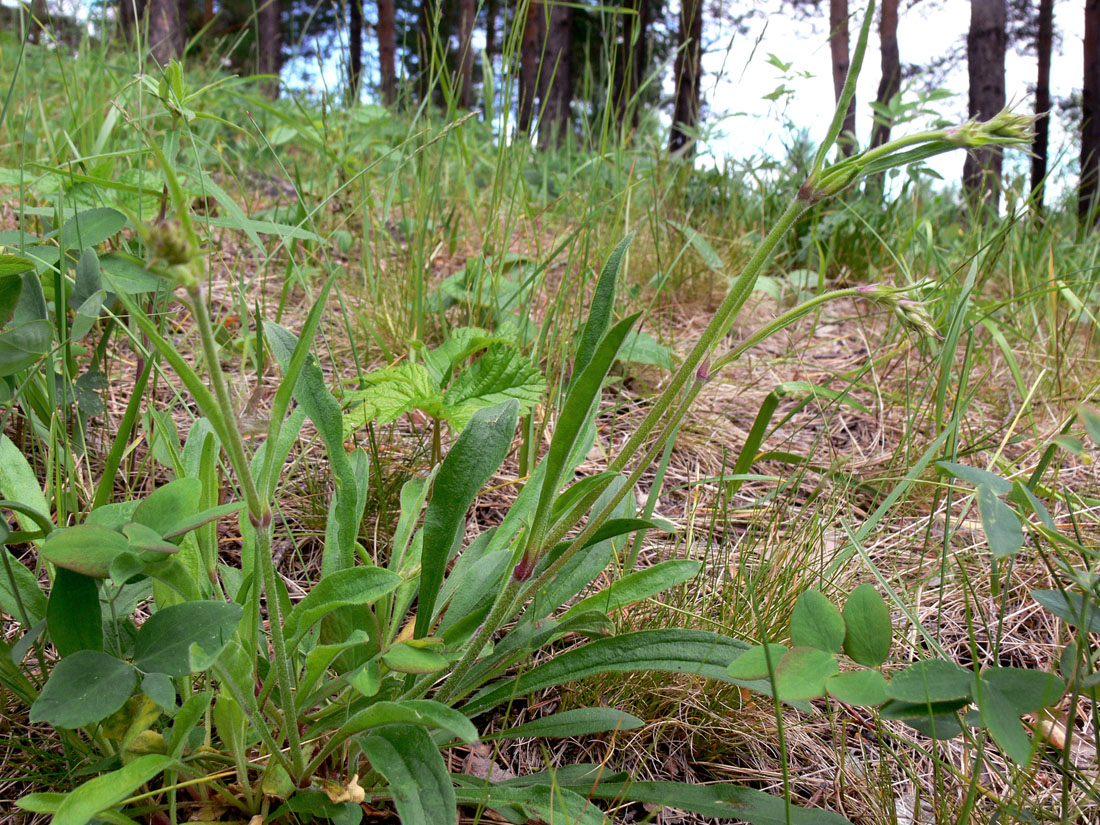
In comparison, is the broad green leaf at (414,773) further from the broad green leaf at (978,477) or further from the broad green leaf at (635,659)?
the broad green leaf at (978,477)

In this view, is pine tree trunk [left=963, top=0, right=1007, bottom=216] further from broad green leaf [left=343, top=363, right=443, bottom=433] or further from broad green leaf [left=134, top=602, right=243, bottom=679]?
broad green leaf [left=134, top=602, right=243, bottom=679]

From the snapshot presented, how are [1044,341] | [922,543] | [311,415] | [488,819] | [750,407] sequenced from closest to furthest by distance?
[488,819], [311,415], [922,543], [750,407], [1044,341]

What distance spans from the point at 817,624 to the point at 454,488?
47 cm

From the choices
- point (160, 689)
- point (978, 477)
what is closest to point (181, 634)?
point (160, 689)

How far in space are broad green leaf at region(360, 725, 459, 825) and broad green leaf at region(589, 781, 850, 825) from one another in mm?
190

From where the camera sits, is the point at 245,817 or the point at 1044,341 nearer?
the point at 245,817

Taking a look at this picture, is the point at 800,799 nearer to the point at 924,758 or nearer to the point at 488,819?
the point at 924,758

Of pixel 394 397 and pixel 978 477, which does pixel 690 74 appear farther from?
pixel 978 477

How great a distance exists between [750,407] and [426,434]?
0.91 metres

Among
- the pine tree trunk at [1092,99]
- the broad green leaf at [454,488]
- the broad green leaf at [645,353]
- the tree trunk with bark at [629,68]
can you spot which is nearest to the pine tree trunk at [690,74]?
the tree trunk with bark at [629,68]

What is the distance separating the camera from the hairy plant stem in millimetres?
533

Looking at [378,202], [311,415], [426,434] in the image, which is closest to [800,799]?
[311,415]

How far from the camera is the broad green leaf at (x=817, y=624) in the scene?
2.54ft

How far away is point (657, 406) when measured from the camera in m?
0.75
